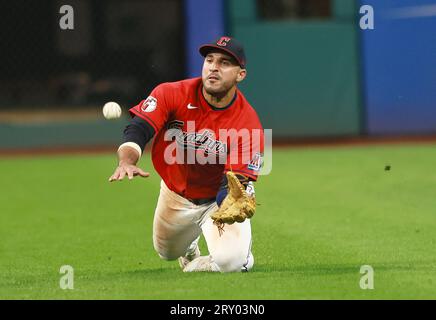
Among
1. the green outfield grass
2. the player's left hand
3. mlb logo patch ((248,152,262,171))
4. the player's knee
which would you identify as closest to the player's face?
mlb logo patch ((248,152,262,171))

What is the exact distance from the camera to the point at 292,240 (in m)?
8.59

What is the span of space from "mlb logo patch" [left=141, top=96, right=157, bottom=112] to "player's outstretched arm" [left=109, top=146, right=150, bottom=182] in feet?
1.60

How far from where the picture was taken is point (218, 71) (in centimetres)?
707

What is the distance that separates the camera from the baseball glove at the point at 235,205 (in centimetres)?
670

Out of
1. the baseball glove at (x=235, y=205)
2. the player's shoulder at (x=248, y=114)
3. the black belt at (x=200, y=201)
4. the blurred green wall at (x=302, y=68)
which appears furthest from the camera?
the blurred green wall at (x=302, y=68)

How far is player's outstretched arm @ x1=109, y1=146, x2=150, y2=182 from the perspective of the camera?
246 inches

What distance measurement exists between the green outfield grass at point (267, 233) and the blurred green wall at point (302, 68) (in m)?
2.82

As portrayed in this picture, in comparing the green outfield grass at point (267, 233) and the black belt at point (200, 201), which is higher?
the black belt at point (200, 201)

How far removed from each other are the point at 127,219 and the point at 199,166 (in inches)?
121

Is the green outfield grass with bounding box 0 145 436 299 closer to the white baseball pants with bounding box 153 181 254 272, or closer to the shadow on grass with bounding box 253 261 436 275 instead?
the shadow on grass with bounding box 253 261 436 275

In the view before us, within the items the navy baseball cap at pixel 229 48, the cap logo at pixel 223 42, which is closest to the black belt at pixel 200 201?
the navy baseball cap at pixel 229 48

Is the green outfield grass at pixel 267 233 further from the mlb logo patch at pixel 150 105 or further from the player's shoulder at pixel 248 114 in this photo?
the mlb logo patch at pixel 150 105

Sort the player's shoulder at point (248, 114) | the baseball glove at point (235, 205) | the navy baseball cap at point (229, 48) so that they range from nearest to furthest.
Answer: the baseball glove at point (235, 205) < the navy baseball cap at point (229, 48) < the player's shoulder at point (248, 114)
